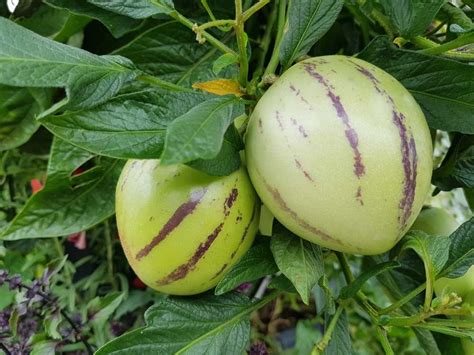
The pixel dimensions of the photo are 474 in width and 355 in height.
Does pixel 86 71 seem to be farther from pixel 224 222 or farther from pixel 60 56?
pixel 224 222

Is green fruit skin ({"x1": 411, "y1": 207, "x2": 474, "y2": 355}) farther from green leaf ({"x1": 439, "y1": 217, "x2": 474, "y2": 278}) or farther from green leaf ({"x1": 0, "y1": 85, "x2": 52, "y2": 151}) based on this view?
green leaf ({"x1": 0, "y1": 85, "x2": 52, "y2": 151})

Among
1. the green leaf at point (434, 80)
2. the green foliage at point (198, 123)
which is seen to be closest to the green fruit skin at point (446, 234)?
the green foliage at point (198, 123)

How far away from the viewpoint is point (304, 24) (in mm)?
408

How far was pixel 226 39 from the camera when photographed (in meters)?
0.55

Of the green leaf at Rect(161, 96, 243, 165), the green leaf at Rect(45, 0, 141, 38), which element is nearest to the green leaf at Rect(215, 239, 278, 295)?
the green leaf at Rect(161, 96, 243, 165)

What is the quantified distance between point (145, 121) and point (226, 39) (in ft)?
0.69

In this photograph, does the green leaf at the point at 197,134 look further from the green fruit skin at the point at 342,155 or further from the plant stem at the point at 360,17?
the plant stem at the point at 360,17

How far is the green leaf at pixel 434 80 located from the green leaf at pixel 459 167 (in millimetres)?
84

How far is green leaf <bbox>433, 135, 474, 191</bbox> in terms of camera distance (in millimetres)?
497

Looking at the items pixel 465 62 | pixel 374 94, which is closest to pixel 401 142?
pixel 374 94

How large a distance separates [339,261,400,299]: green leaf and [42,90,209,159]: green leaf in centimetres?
16

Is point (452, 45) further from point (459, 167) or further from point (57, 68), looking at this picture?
point (57, 68)

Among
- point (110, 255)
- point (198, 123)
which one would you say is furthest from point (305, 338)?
point (198, 123)

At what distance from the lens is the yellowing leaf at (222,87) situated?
40 cm
